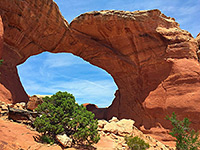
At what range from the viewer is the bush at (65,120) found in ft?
29.7

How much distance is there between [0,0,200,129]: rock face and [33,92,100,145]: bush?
7661 mm

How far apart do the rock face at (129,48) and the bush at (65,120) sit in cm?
766

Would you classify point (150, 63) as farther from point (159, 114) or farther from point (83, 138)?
point (83, 138)

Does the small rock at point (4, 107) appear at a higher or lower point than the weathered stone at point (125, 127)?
lower

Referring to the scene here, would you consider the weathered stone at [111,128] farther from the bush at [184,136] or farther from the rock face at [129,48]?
the rock face at [129,48]

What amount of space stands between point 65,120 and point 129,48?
1369 centimetres

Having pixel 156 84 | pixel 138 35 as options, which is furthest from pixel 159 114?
pixel 138 35

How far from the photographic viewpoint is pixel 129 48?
811 inches

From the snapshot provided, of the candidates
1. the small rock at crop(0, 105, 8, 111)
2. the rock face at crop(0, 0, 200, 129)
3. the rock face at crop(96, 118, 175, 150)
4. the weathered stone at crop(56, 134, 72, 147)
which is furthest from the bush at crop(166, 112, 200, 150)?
the small rock at crop(0, 105, 8, 111)

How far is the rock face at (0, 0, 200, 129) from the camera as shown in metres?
16.9

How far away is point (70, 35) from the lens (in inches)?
816

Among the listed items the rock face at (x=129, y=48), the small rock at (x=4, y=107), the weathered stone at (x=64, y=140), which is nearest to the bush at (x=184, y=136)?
the rock face at (x=129, y=48)

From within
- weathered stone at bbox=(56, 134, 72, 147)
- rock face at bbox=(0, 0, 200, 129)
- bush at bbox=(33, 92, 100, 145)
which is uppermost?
rock face at bbox=(0, 0, 200, 129)

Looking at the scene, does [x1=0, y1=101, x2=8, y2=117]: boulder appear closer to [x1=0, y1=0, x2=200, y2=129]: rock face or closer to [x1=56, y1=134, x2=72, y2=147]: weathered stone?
[x1=56, y1=134, x2=72, y2=147]: weathered stone
